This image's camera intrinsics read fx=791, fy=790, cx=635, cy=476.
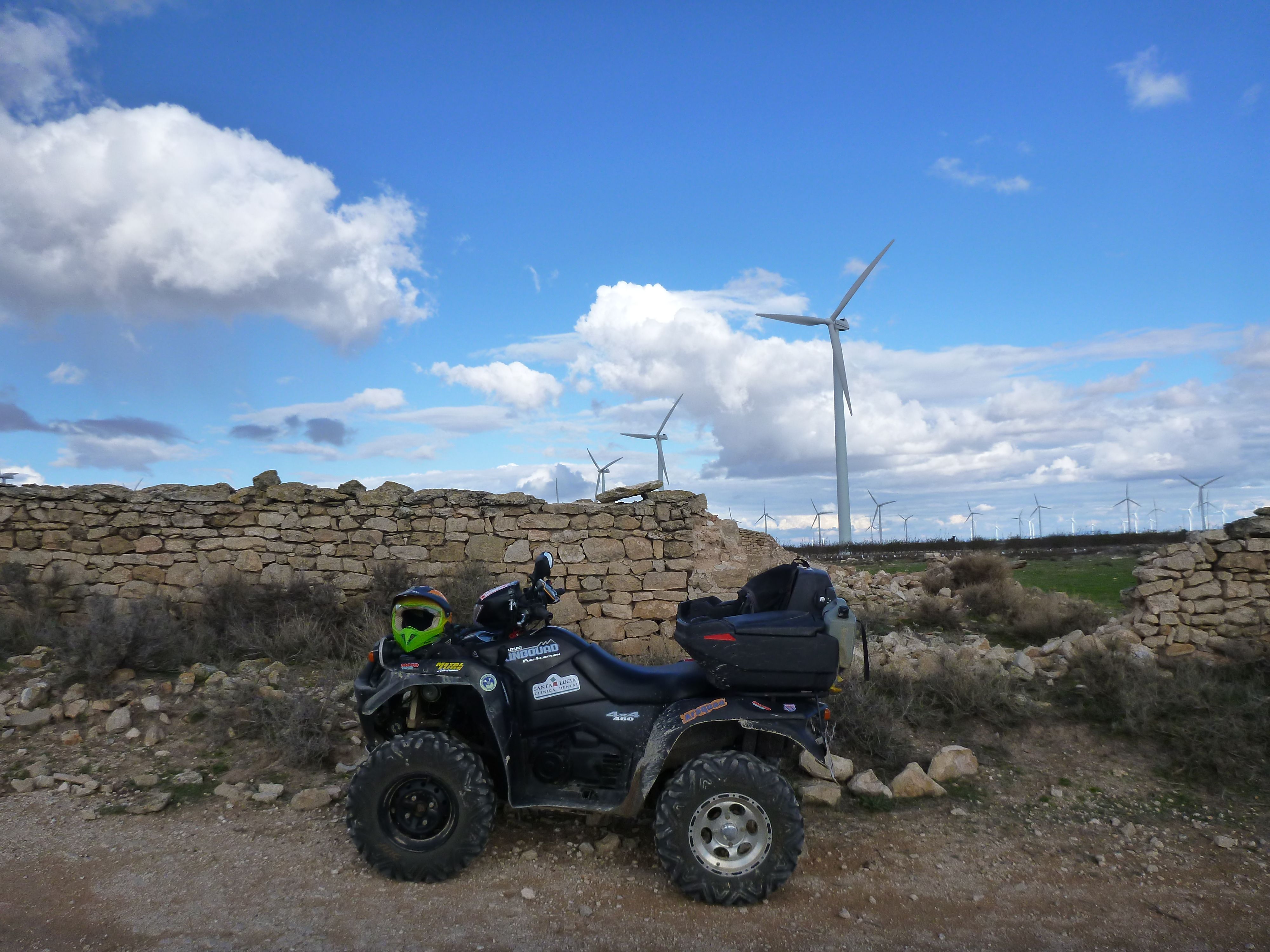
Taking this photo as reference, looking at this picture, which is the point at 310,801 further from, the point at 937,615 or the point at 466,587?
the point at 937,615

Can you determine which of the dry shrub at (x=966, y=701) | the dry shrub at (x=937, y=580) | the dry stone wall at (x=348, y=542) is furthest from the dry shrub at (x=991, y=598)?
the dry shrub at (x=966, y=701)

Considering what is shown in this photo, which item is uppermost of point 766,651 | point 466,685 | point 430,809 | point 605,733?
point 766,651

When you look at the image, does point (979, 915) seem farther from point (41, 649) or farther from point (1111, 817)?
point (41, 649)

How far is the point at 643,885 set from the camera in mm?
3994

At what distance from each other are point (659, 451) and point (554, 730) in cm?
2425

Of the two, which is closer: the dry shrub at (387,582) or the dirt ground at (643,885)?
the dirt ground at (643,885)

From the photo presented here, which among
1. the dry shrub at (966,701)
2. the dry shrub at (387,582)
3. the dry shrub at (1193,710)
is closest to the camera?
the dry shrub at (1193,710)

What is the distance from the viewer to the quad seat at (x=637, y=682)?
4.15m

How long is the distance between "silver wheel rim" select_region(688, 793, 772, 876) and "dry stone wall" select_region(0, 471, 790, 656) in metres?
6.33

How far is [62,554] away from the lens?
405 inches

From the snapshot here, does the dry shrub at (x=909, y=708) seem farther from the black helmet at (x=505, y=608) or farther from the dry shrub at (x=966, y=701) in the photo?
the black helmet at (x=505, y=608)

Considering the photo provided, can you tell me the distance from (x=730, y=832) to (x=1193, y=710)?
4572mm

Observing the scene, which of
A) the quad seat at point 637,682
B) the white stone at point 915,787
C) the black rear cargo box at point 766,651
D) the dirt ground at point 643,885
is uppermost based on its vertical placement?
the black rear cargo box at point 766,651

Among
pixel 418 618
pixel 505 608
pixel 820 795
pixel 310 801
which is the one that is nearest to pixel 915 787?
pixel 820 795
